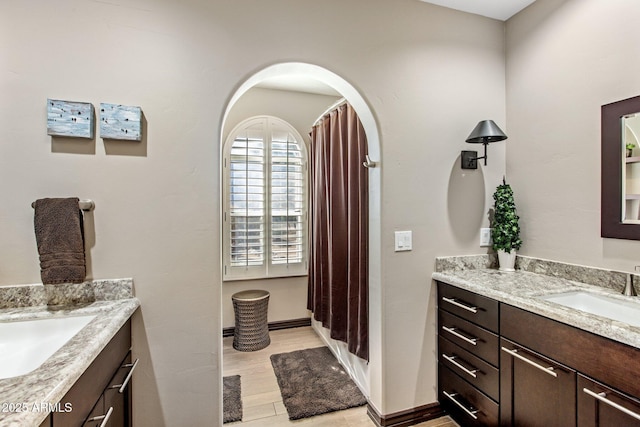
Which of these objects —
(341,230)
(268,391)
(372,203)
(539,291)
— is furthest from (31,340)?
(539,291)

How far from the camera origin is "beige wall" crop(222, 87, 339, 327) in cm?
325

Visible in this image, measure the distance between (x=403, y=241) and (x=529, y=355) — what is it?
817 mm

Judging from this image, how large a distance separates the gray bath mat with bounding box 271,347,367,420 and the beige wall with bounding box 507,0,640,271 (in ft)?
5.32

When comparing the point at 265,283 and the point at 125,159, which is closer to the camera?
the point at 125,159

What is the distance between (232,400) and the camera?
83.4 inches

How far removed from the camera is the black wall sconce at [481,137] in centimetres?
179

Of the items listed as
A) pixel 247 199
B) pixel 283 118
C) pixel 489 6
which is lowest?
pixel 247 199

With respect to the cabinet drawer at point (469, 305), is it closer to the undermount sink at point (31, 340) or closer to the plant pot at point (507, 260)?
the plant pot at point (507, 260)

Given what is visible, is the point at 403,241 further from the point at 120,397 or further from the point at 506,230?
the point at 120,397

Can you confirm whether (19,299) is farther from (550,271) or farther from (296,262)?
(550,271)

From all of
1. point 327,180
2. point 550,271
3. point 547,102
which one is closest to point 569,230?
point 550,271

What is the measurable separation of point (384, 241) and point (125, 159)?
146cm

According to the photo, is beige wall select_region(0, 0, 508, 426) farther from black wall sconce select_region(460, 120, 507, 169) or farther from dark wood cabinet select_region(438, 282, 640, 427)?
dark wood cabinet select_region(438, 282, 640, 427)

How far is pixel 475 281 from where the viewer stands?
1713 mm
